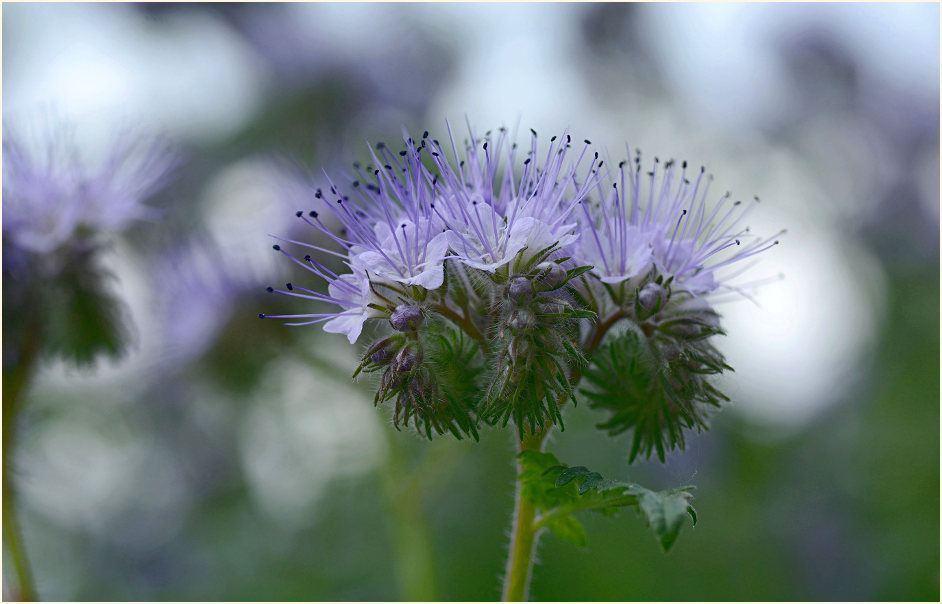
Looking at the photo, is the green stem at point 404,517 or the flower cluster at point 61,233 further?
the green stem at point 404,517

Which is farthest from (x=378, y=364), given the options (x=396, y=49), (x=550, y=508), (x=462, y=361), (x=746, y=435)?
(x=396, y=49)

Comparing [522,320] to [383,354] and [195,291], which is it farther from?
[195,291]

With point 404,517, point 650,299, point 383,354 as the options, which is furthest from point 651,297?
point 404,517

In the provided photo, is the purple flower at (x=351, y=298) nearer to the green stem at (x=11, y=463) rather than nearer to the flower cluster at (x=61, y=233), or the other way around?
the green stem at (x=11, y=463)

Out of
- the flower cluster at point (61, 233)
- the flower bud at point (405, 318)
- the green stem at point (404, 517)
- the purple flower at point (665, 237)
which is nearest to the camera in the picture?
the flower bud at point (405, 318)

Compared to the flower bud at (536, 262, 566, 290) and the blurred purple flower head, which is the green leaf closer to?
the flower bud at (536, 262, 566, 290)

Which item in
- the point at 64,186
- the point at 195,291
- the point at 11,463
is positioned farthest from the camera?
the point at 195,291

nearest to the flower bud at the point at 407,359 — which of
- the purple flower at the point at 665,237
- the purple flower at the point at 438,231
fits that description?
the purple flower at the point at 438,231
